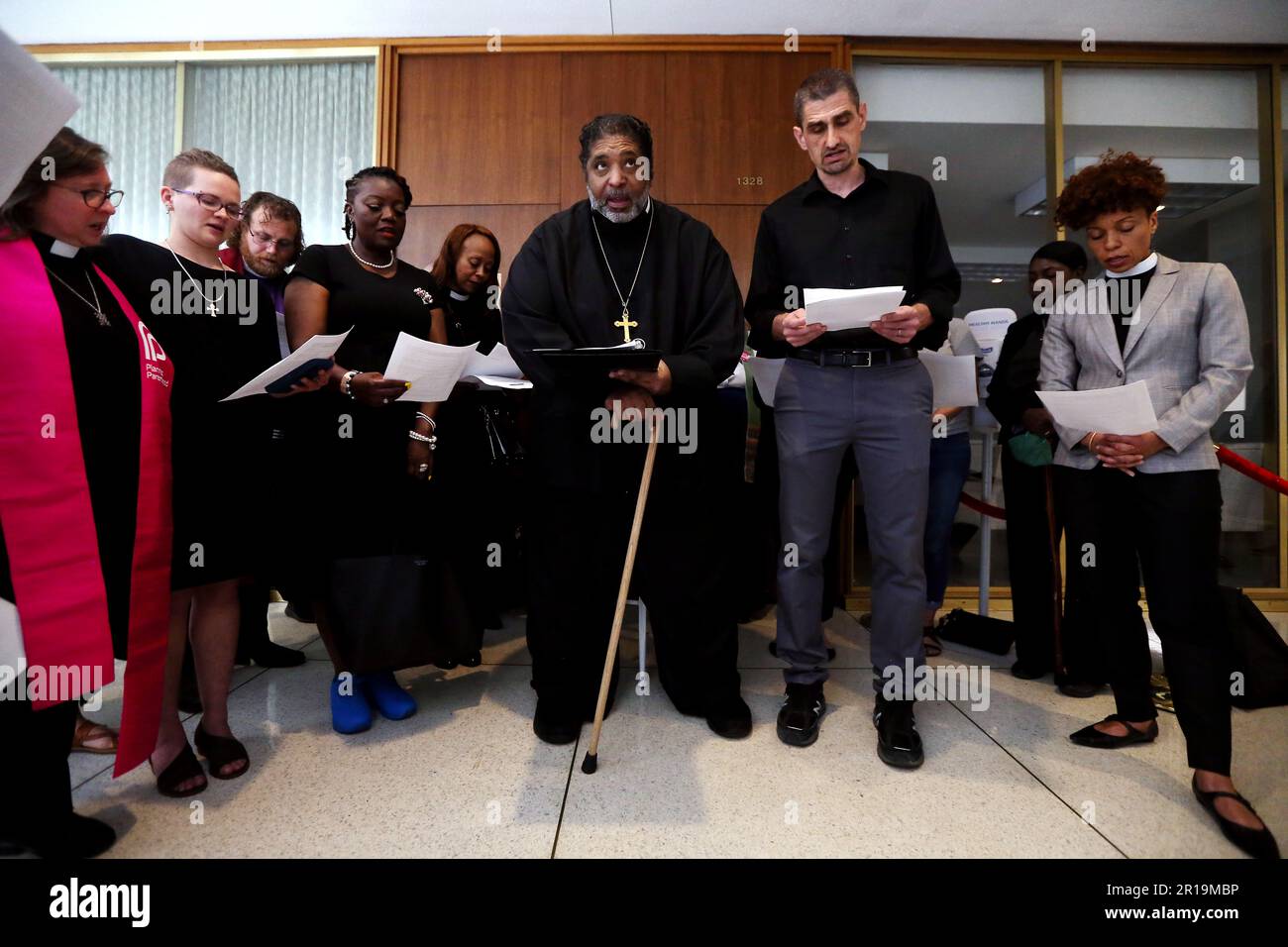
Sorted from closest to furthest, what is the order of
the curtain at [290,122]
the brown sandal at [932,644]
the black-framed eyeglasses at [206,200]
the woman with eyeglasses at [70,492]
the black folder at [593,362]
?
1. the woman with eyeglasses at [70,492]
2. the black folder at [593,362]
3. the black-framed eyeglasses at [206,200]
4. the brown sandal at [932,644]
5. the curtain at [290,122]

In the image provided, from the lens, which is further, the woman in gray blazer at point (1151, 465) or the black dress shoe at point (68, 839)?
the woman in gray blazer at point (1151, 465)

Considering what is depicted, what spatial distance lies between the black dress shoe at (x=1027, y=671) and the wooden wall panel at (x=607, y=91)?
3.07 metres

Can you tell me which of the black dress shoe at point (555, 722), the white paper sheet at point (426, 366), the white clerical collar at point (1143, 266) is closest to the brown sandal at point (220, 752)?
the black dress shoe at point (555, 722)

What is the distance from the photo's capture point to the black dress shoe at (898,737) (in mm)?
1831

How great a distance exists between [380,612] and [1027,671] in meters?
2.42

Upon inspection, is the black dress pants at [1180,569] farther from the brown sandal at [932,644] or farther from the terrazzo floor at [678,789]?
the brown sandal at [932,644]

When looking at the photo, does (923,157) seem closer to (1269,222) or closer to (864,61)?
(864,61)

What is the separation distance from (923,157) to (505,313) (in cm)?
354

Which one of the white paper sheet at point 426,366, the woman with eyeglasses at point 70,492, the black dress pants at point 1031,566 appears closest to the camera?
the woman with eyeglasses at point 70,492

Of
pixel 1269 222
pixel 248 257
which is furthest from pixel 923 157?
pixel 248 257

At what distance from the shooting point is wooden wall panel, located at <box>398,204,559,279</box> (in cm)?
391

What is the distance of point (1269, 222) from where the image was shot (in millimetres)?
3875

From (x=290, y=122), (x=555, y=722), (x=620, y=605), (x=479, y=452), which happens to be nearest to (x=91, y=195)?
(x=479, y=452)

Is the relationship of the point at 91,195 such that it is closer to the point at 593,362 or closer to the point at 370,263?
the point at 370,263
